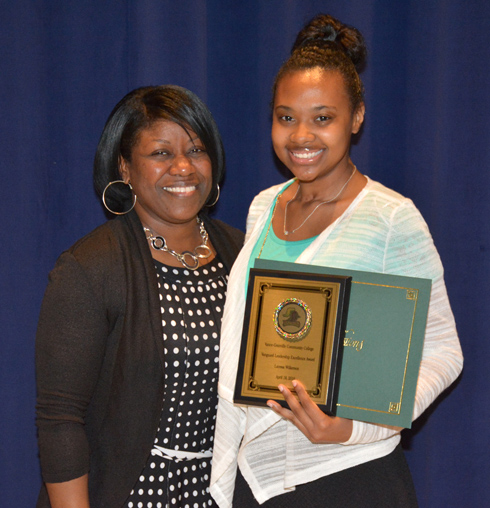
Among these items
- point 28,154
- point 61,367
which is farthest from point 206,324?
point 28,154

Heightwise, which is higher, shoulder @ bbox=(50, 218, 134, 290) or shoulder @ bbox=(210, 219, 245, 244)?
shoulder @ bbox=(210, 219, 245, 244)

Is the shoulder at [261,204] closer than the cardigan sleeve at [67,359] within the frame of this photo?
No

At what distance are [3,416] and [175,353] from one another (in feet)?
3.11

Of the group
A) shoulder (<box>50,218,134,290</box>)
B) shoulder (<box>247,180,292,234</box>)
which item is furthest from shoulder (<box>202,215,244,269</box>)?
shoulder (<box>50,218,134,290</box>)

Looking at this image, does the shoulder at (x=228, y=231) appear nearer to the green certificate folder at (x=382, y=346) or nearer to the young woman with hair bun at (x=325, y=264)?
the young woman with hair bun at (x=325, y=264)

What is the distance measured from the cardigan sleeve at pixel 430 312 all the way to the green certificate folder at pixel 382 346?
101mm

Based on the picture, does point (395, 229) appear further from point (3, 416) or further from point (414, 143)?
point (3, 416)

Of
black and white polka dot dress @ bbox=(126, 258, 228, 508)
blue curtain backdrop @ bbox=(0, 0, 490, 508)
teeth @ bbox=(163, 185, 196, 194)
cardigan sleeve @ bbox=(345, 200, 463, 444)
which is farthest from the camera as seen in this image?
blue curtain backdrop @ bbox=(0, 0, 490, 508)

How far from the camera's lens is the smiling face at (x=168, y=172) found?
5.98 feet

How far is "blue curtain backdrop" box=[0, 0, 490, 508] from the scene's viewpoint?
213cm

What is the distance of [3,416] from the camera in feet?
7.59

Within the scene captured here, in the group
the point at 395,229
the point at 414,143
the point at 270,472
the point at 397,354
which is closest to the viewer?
the point at 397,354

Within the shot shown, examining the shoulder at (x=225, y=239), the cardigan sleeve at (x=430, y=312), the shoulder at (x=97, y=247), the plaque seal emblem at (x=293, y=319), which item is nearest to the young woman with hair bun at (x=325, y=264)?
the cardigan sleeve at (x=430, y=312)

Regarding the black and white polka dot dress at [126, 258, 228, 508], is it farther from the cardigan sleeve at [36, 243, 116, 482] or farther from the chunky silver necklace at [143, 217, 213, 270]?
the cardigan sleeve at [36, 243, 116, 482]
